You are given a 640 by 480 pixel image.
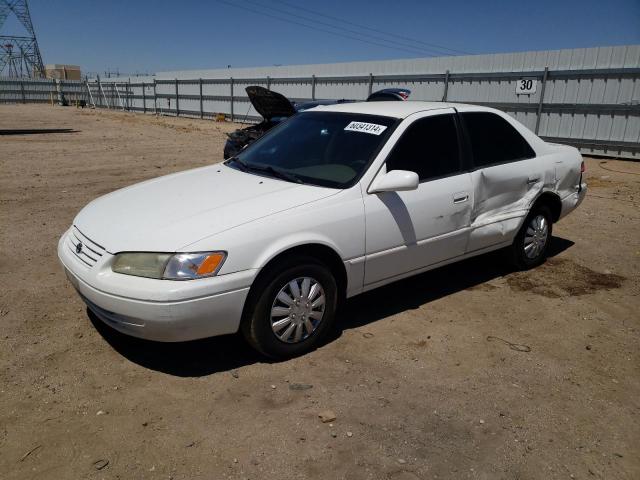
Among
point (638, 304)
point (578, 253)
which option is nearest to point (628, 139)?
point (578, 253)

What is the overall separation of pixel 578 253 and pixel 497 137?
2174 mm

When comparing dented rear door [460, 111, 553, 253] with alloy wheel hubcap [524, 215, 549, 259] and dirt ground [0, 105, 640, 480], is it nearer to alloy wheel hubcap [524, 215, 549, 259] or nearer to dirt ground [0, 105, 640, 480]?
alloy wheel hubcap [524, 215, 549, 259]

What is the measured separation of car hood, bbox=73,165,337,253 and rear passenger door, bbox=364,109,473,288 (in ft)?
1.63

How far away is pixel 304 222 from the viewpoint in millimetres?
3264

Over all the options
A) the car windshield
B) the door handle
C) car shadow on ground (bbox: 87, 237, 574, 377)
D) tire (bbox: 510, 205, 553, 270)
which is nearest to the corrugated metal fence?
car shadow on ground (bbox: 87, 237, 574, 377)

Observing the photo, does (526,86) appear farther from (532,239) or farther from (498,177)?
(498,177)

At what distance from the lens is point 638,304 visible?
4.57m

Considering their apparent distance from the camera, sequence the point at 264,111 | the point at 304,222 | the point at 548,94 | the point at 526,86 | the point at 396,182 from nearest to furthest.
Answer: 1. the point at 304,222
2. the point at 396,182
3. the point at 264,111
4. the point at 548,94
5. the point at 526,86

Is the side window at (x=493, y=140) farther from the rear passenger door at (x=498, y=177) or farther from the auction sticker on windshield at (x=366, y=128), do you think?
the auction sticker on windshield at (x=366, y=128)

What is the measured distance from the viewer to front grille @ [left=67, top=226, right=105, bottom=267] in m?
3.19

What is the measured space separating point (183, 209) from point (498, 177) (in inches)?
107

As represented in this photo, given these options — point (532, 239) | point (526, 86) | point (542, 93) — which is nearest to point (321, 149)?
point (532, 239)

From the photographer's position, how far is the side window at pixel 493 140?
4.47 meters

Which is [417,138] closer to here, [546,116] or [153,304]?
[153,304]
